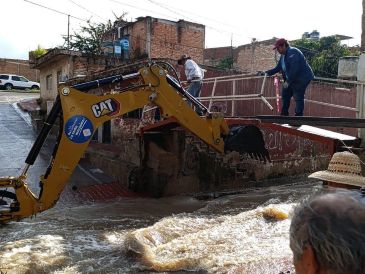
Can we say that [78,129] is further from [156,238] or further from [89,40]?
[89,40]

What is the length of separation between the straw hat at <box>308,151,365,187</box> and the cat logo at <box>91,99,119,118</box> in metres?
4.15

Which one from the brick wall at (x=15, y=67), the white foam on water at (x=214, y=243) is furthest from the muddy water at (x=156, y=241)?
the brick wall at (x=15, y=67)

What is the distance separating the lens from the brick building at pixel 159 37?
22.8 m

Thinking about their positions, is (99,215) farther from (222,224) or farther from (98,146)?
(98,146)

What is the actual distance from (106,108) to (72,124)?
0.62 m

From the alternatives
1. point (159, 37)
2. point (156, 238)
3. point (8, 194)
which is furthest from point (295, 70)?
point (159, 37)

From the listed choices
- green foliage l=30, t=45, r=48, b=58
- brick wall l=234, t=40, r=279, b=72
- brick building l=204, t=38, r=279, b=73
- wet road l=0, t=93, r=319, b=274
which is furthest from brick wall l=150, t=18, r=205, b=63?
wet road l=0, t=93, r=319, b=274

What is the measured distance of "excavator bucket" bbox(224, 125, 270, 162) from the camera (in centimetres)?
844

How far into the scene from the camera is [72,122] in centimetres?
688

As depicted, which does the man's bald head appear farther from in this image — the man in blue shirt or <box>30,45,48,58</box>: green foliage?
<box>30,45,48,58</box>: green foliage

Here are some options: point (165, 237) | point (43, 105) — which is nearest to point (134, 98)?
point (165, 237)

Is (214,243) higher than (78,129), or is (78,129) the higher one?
(78,129)

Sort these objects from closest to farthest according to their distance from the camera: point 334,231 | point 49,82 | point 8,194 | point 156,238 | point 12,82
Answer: point 334,231
point 156,238
point 8,194
point 49,82
point 12,82

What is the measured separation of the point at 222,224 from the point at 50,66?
1658 cm
